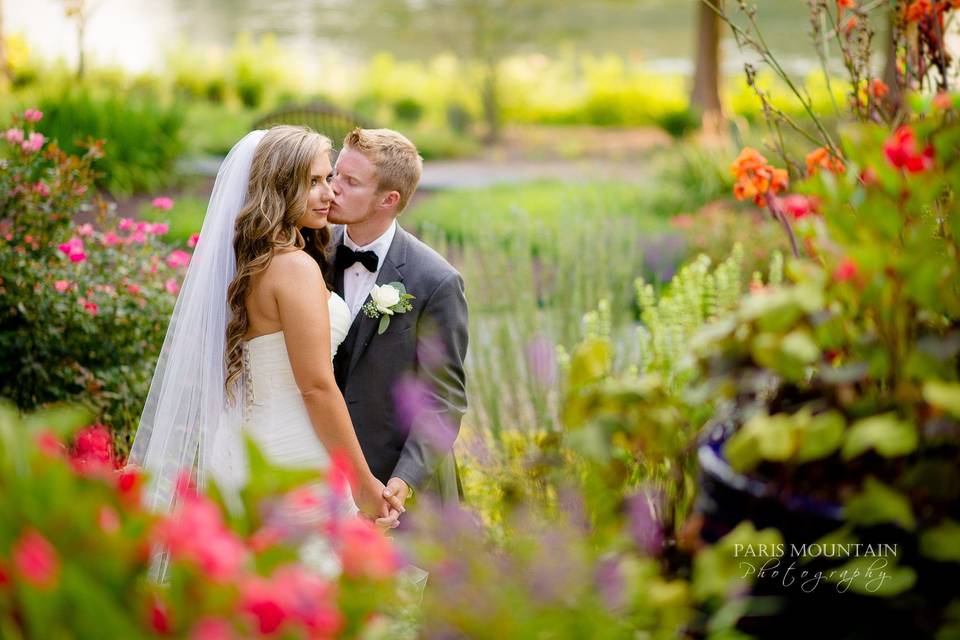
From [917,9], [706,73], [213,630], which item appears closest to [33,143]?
[917,9]

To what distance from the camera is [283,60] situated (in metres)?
18.5

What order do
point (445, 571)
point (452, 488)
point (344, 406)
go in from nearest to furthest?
1. point (445, 571)
2. point (344, 406)
3. point (452, 488)

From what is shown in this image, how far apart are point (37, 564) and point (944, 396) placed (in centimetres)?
108

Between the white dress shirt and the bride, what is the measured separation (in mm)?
94

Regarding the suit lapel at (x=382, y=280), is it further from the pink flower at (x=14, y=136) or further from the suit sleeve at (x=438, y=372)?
the pink flower at (x=14, y=136)

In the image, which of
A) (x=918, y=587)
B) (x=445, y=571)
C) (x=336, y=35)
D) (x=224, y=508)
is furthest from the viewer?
(x=336, y=35)

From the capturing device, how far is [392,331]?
328cm

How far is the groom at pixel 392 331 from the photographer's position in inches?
129

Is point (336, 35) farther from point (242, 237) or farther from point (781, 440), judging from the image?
point (781, 440)

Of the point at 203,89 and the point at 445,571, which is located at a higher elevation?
the point at 445,571

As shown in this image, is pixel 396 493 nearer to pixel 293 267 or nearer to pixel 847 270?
pixel 293 267

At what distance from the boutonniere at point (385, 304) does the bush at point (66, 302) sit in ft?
5.50

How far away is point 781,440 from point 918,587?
374 millimetres

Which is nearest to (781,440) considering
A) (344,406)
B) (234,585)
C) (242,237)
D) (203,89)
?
(234,585)
